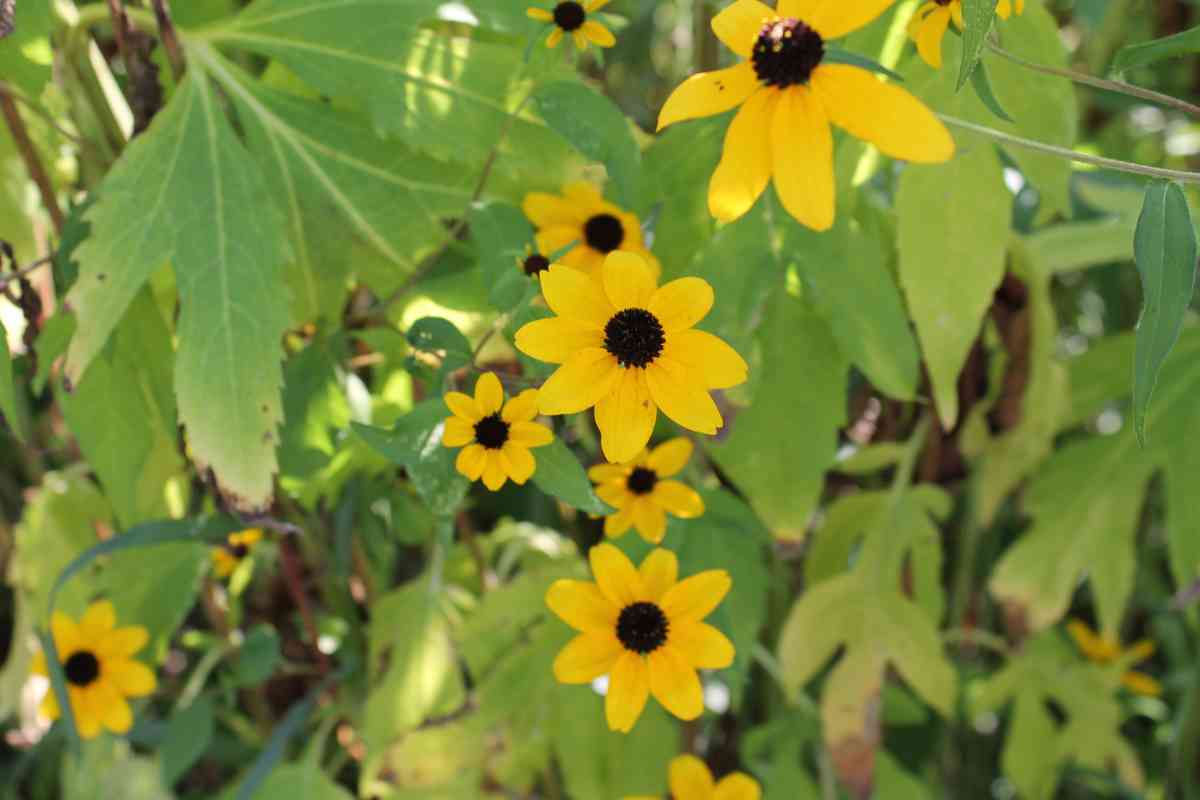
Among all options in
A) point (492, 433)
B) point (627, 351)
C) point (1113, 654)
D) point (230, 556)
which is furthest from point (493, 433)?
point (1113, 654)

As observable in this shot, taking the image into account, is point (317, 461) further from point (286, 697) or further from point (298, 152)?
point (286, 697)

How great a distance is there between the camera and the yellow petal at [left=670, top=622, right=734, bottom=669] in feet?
2.33

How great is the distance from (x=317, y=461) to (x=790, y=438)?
1.15 feet

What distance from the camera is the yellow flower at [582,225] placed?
82cm

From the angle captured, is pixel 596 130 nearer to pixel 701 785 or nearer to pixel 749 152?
pixel 749 152

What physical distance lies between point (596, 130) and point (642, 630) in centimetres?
32

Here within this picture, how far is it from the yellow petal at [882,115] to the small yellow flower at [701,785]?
51cm

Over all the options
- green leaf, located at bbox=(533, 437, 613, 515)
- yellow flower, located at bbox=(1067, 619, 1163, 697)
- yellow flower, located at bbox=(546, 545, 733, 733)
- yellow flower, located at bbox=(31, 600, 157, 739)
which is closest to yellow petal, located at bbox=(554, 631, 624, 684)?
yellow flower, located at bbox=(546, 545, 733, 733)

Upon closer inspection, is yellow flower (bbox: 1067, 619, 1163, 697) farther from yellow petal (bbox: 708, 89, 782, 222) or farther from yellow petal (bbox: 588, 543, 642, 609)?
yellow petal (bbox: 708, 89, 782, 222)

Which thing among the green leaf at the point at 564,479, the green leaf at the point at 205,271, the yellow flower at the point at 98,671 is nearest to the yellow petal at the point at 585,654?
the green leaf at the point at 564,479

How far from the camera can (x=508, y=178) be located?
88 cm

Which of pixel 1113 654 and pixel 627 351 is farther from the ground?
pixel 627 351

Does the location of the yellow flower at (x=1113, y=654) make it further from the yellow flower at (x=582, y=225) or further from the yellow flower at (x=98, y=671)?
the yellow flower at (x=98, y=671)

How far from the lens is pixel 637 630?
73 cm
